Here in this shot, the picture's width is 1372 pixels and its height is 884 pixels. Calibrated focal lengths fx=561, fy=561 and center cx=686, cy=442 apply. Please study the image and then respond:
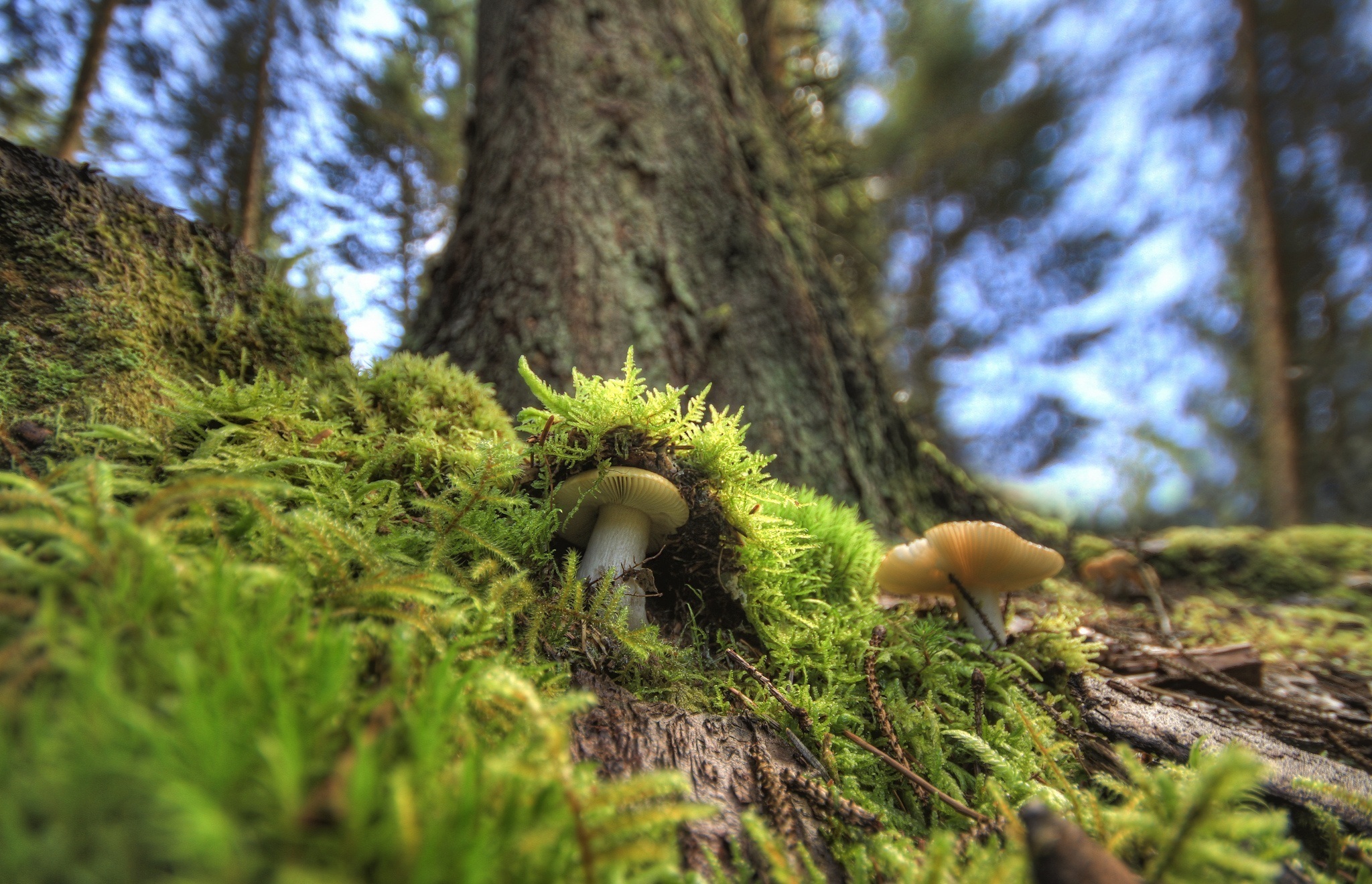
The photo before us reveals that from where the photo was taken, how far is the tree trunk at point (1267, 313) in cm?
629

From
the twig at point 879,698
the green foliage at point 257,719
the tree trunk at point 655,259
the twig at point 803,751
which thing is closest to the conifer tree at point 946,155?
the tree trunk at point 655,259

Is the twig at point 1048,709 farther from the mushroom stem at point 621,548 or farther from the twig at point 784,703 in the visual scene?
the mushroom stem at point 621,548

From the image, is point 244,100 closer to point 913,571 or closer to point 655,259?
point 655,259

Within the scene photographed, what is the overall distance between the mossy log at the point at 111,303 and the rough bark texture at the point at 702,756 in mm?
1268

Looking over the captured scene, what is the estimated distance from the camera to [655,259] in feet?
9.41

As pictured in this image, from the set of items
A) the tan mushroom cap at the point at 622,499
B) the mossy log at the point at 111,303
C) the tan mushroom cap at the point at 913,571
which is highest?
the mossy log at the point at 111,303

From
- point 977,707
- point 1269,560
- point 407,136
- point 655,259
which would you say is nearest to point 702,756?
point 977,707

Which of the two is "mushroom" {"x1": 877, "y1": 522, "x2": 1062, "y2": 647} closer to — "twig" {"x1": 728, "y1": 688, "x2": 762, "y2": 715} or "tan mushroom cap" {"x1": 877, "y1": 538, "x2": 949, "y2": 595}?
"tan mushroom cap" {"x1": 877, "y1": 538, "x2": 949, "y2": 595}

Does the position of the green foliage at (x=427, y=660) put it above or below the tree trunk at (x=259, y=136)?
below

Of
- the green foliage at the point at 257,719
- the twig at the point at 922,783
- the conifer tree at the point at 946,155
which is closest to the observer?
the green foliage at the point at 257,719

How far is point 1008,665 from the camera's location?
5.14ft

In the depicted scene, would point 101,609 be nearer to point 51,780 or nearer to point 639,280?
point 51,780

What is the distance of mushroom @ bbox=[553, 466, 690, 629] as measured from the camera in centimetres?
134

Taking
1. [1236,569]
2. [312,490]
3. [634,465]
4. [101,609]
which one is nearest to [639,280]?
[634,465]
